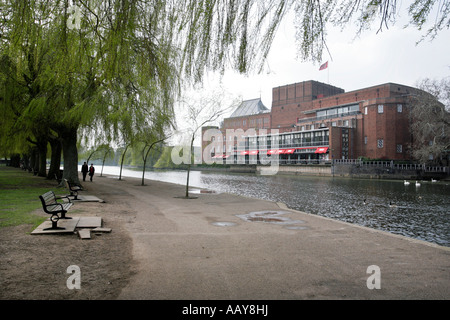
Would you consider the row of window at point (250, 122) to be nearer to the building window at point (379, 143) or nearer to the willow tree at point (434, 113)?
the building window at point (379, 143)

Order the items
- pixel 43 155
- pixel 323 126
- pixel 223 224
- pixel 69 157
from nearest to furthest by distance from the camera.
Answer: pixel 223 224 < pixel 69 157 < pixel 43 155 < pixel 323 126

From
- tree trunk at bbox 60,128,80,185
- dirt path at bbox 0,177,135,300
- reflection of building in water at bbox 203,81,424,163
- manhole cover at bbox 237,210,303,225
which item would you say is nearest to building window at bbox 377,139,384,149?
reflection of building in water at bbox 203,81,424,163

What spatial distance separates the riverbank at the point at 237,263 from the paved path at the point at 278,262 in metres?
0.02

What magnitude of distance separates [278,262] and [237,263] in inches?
29.3

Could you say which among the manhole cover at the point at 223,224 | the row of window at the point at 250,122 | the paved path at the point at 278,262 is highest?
the row of window at the point at 250,122

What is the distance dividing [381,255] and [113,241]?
224 inches

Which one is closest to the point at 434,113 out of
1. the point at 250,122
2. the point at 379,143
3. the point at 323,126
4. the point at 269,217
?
the point at 379,143

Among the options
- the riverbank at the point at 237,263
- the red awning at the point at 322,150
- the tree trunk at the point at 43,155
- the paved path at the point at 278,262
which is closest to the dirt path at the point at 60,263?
the riverbank at the point at 237,263

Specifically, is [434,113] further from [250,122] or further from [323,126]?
[250,122]

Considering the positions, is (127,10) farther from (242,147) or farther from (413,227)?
(242,147)

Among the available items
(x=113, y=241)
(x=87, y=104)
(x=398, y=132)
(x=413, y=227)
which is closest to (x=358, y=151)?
(x=398, y=132)

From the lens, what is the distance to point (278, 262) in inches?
228

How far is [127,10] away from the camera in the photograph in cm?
300

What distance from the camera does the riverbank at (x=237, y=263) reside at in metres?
4.39
